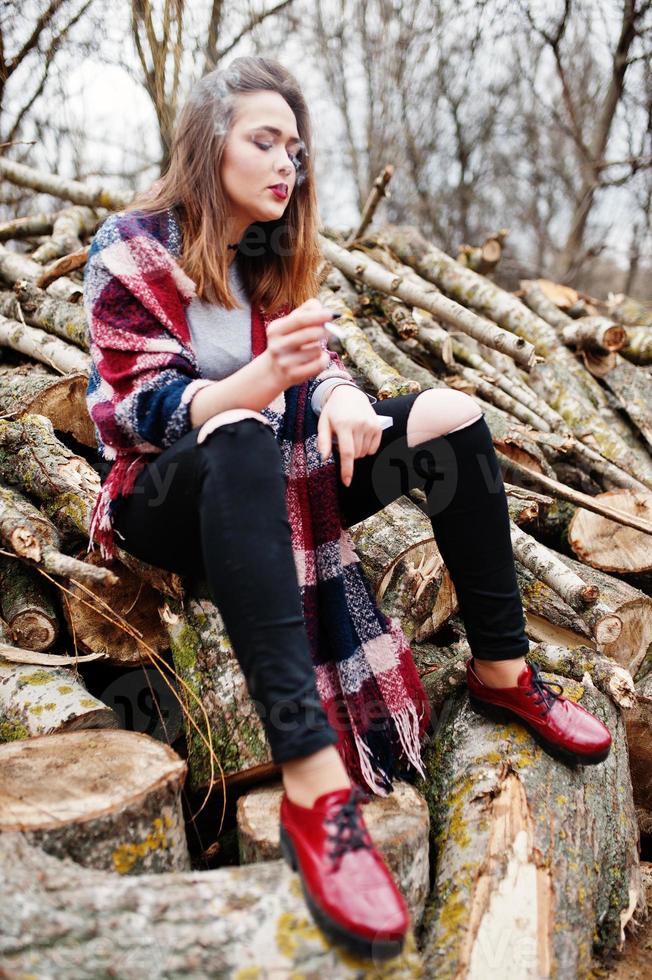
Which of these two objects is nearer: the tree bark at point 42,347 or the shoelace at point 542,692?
the shoelace at point 542,692

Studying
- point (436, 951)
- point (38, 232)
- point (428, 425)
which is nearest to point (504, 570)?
point (428, 425)

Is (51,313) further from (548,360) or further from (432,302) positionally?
(548,360)

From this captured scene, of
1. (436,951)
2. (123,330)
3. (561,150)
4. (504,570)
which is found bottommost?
(436,951)

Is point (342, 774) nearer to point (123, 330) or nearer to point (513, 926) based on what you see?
point (513, 926)

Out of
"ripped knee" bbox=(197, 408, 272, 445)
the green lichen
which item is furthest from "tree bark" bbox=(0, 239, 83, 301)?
"ripped knee" bbox=(197, 408, 272, 445)

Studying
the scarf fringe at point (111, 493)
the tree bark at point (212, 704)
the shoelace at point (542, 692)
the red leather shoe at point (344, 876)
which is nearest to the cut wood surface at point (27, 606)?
the scarf fringe at point (111, 493)

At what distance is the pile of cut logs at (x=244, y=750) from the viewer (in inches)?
44.1

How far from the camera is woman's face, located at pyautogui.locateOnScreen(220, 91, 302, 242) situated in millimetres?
1699

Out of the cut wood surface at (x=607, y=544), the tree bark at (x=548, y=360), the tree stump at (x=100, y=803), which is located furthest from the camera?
the tree bark at (x=548, y=360)

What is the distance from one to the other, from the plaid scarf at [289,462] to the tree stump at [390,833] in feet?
0.27

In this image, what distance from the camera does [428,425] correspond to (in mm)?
1656

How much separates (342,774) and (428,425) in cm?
77

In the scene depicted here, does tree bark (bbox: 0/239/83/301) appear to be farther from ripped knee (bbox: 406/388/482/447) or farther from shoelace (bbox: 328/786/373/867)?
shoelace (bbox: 328/786/373/867)

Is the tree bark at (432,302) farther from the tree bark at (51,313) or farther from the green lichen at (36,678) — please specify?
the green lichen at (36,678)
